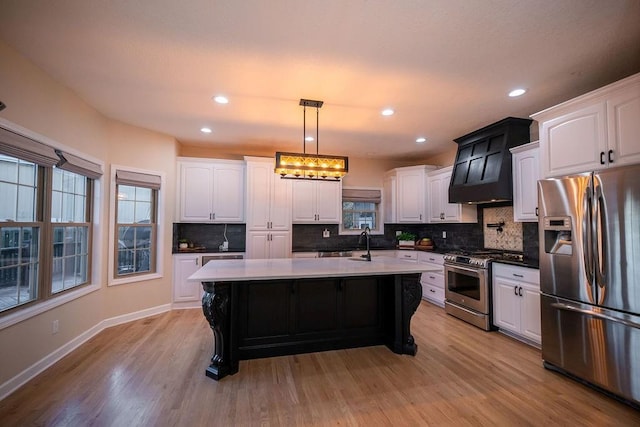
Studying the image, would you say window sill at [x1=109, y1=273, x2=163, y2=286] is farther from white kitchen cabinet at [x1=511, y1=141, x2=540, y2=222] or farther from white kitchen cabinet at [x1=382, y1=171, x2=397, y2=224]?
white kitchen cabinet at [x1=511, y1=141, x2=540, y2=222]

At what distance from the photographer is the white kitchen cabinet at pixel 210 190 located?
4.68 m

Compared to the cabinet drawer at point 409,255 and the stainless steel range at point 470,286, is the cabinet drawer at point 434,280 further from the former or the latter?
the cabinet drawer at point 409,255

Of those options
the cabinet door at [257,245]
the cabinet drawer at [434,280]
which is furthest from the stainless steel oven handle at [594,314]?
the cabinet door at [257,245]

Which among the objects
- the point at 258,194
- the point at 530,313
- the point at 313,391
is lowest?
the point at 313,391

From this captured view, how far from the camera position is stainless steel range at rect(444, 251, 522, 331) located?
11.8 feet

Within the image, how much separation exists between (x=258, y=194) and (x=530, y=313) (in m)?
4.04

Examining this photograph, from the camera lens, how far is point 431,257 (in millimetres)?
4812

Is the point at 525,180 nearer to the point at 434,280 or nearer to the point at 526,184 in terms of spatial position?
the point at 526,184

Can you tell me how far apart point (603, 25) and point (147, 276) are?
5.44 meters

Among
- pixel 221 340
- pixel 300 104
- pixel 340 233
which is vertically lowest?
pixel 221 340

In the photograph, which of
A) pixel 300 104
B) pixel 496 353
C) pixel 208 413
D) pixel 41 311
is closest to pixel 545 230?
→ pixel 496 353

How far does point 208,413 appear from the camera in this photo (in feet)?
6.68

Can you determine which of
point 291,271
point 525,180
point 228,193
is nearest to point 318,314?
point 291,271

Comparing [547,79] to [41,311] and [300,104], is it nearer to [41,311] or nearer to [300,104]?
[300,104]
